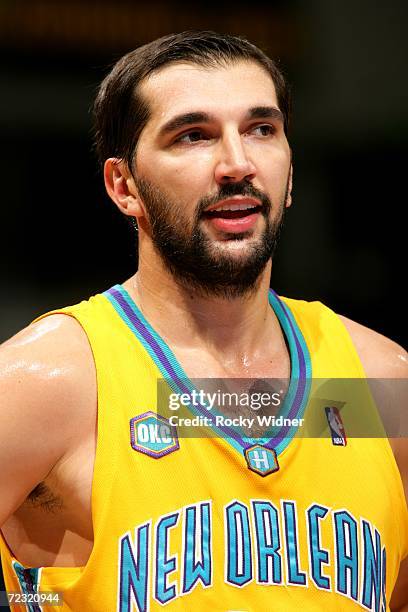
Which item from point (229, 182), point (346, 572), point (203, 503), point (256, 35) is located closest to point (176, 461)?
point (203, 503)

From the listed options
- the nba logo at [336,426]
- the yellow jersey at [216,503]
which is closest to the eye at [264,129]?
the yellow jersey at [216,503]

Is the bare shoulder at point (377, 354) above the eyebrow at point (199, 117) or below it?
below

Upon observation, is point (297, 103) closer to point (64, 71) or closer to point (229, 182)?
point (64, 71)

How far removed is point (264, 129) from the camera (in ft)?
6.91

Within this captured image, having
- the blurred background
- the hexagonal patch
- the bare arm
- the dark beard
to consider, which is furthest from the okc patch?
the blurred background

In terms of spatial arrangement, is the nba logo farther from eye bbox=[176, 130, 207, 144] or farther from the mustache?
eye bbox=[176, 130, 207, 144]

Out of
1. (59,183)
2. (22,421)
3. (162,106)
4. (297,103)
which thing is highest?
(297,103)

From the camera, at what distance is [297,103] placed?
4230 millimetres

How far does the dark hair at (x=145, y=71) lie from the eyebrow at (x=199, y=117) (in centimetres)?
9

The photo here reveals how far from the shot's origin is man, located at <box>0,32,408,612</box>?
1.85 meters

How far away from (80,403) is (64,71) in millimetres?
2778

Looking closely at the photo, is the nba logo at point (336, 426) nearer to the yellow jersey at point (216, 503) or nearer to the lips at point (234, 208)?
the yellow jersey at point (216, 503)

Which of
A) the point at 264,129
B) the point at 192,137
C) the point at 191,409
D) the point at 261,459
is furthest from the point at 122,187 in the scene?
the point at 261,459

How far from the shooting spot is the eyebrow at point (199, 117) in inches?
79.4
